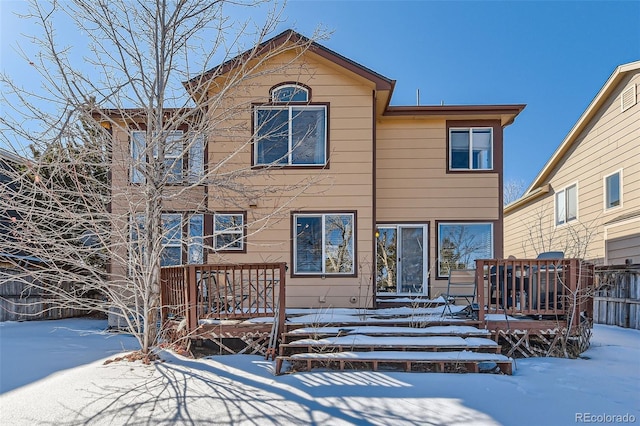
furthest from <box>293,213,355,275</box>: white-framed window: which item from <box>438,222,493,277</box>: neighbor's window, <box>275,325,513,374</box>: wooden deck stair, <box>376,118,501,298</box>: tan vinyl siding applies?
<box>438,222,493,277</box>: neighbor's window

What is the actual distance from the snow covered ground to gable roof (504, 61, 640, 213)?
303 inches

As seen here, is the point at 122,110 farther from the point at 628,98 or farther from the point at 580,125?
the point at 580,125

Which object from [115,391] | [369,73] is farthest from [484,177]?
[115,391]

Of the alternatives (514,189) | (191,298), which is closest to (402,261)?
(191,298)

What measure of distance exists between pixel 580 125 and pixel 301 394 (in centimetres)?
1206

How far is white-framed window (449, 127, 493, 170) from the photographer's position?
358 inches

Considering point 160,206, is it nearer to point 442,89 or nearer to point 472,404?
point 472,404

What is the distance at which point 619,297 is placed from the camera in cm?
852

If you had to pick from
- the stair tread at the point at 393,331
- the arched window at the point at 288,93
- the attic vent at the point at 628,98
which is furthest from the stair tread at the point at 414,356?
the attic vent at the point at 628,98

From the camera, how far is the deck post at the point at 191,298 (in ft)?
20.0

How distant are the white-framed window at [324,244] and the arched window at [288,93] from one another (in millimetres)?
2563

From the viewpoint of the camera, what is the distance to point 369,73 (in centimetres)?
798

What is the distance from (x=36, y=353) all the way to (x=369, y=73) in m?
7.85

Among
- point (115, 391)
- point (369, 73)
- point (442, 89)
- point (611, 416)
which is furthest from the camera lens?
point (442, 89)
